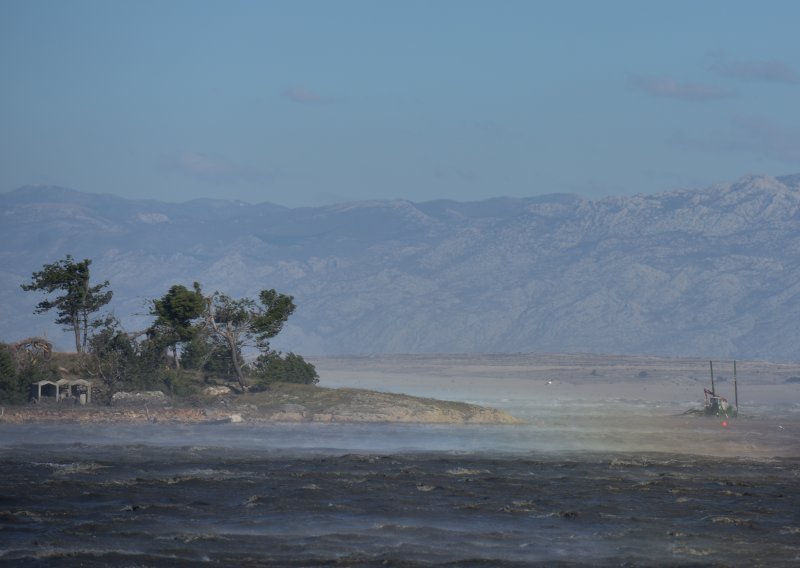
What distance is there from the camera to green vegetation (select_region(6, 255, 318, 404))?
241 feet

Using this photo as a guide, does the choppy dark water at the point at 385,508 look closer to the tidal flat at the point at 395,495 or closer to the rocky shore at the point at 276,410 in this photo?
the tidal flat at the point at 395,495

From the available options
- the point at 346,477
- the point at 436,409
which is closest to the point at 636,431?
the point at 436,409

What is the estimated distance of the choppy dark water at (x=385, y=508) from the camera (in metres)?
29.5

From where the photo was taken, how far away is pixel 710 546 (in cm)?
3117

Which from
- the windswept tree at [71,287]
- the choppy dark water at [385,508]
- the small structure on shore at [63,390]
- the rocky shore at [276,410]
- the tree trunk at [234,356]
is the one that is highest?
the windswept tree at [71,287]

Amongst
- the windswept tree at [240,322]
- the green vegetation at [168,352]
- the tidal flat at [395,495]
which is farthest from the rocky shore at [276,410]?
the windswept tree at [240,322]

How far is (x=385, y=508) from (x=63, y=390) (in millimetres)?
39521

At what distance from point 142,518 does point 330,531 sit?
4.51m

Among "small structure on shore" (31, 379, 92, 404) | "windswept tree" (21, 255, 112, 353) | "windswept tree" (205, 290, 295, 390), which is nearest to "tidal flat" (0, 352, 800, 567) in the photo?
"small structure on shore" (31, 379, 92, 404)

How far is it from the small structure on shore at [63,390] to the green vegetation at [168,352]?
453 millimetres

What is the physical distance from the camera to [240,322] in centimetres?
7806

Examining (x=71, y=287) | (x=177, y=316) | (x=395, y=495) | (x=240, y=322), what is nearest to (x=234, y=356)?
(x=240, y=322)

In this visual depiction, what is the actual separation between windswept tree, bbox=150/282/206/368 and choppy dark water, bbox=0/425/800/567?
23.0 meters

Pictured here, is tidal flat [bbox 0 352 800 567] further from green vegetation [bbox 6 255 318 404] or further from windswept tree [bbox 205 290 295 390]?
windswept tree [bbox 205 290 295 390]
